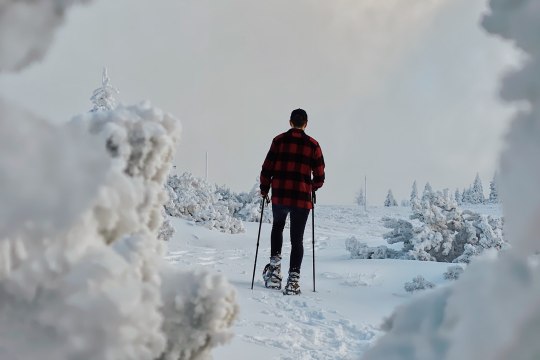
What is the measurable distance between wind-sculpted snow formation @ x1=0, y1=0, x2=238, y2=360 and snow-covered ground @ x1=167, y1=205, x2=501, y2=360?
37 centimetres

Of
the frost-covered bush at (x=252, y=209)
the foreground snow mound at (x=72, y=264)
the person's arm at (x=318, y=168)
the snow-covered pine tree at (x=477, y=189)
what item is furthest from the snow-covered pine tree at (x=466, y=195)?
the foreground snow mound at (x=72, y=264)

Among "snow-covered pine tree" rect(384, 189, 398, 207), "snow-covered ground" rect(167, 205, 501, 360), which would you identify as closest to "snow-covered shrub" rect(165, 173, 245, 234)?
"snow-covered ground" rect(167, 205, 501, 360)

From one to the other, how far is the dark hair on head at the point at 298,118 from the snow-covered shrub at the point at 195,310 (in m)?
5.92

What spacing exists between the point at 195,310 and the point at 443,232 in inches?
371

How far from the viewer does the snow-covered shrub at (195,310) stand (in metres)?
1.09

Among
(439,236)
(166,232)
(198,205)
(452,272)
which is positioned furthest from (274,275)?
(198,205)

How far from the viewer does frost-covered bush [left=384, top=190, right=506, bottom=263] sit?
9633 millimetres

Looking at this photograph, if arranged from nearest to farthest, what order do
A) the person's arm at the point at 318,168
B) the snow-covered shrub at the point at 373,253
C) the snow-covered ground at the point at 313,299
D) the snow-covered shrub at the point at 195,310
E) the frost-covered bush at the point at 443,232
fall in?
1. the snow-covered shrub at the point at 195,310
2. the snow-covered ground at the point at 313,299
3. the person's arm at the point at 318,168
4. the snow-covered shrub at the point at 373,253
5. the frost-covered bush at the point at 443,232

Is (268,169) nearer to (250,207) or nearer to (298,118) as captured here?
(298,118)

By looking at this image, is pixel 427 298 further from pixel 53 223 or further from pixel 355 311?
pixel 355 311

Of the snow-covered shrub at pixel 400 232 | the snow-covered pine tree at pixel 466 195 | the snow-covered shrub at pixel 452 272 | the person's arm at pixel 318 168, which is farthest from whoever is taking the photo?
the snow-covered pine tree at pixel 466 195

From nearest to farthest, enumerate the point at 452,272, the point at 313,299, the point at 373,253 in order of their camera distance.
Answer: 1. the point at 313,299
2. the point at 452,272
3. the point at 373,253

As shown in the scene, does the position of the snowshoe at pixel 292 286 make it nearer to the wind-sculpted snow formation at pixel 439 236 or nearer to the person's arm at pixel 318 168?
the person's arm at pixel 318 168

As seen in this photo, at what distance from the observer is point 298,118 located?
6.96m
